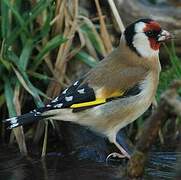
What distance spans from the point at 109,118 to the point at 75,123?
12.2 inches

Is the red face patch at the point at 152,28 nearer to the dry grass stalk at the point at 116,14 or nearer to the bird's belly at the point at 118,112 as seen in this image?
the bird's belly at the point at 118,112

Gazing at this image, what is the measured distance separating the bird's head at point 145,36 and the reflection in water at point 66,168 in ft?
2.38

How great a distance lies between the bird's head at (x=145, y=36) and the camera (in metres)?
4.64

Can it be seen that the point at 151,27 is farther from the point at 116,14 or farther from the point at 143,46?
the point at 116,14

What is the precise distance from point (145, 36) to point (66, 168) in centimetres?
111

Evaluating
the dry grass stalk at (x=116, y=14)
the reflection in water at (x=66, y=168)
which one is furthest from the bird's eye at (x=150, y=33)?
the reflection in water at (x=66, y=168)

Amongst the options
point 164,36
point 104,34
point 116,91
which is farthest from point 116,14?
point 116,91

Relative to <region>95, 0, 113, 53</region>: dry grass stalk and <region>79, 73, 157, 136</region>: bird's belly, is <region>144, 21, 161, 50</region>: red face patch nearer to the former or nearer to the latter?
<region>79, 73, 157, 136</region>: bird's belly

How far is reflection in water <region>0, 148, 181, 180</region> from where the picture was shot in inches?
160

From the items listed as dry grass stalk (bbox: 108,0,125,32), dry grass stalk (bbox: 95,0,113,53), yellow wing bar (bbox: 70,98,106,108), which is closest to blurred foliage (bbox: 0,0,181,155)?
dry grass stalk (bbox: 95,0,113,53)

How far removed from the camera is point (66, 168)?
14.1 ft

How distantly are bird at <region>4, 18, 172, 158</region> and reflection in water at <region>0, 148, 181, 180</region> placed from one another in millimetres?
258

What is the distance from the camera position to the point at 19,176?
4141 mm

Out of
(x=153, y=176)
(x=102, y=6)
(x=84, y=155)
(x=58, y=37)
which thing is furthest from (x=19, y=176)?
(x=102, y=6)
